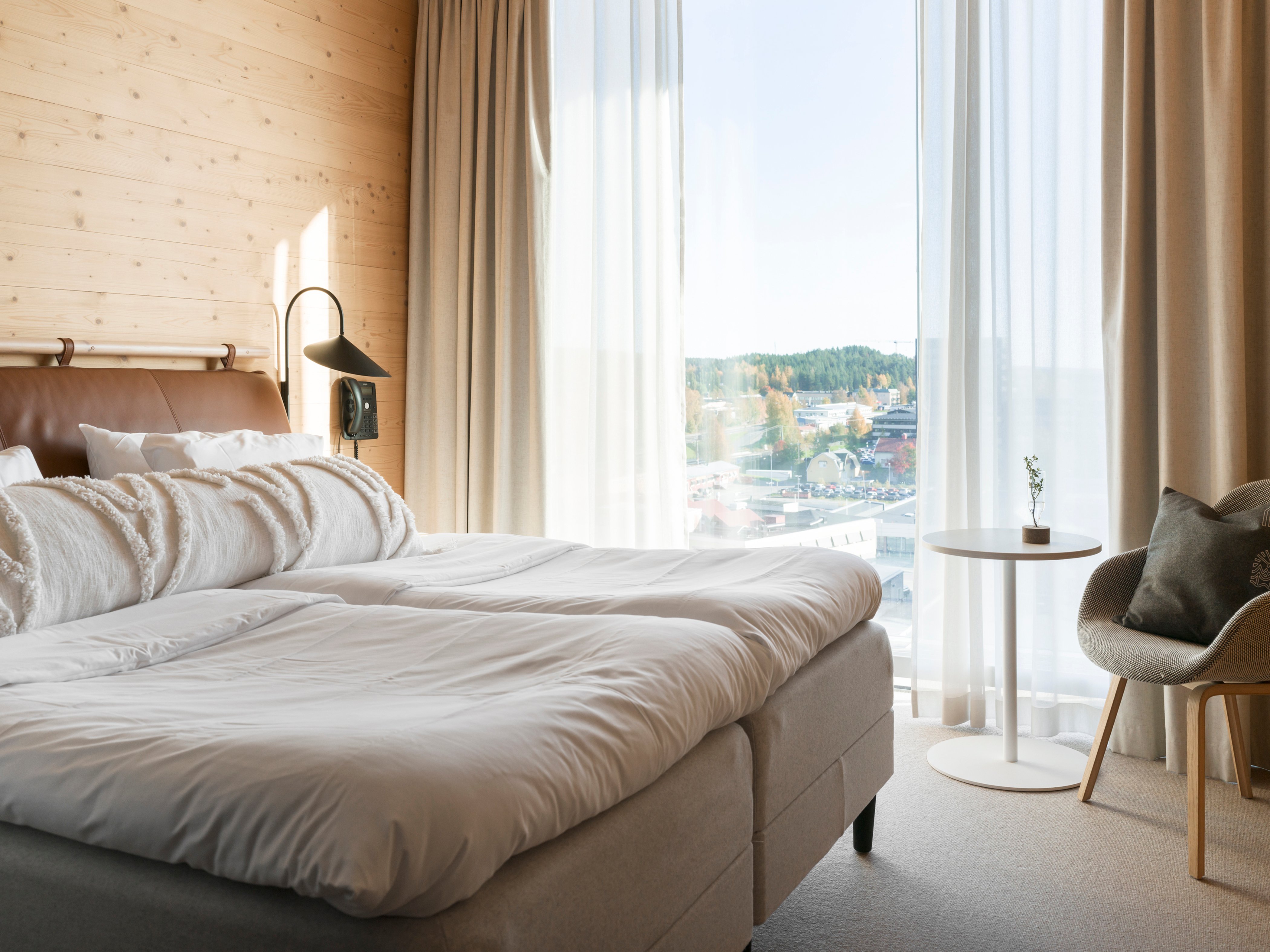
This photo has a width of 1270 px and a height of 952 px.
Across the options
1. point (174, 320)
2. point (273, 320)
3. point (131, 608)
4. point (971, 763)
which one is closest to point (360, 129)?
point (273, 320)

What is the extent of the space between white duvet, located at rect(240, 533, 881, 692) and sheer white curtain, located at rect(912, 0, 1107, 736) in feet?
3.34

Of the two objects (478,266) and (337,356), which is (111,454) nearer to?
(337,356)

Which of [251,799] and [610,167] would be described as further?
[610,167]

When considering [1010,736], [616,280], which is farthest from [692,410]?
[1010,736]

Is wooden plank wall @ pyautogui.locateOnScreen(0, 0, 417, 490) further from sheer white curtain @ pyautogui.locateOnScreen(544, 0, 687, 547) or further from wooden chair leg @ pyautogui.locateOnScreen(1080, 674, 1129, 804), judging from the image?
wooden chair leg @ pyautogui.locateOnScreen(1080, 674, 1129, 804)

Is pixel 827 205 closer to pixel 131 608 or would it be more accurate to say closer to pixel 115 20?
pixel 115 20

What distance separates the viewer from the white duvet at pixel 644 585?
1841 mm

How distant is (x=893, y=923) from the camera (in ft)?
6.57

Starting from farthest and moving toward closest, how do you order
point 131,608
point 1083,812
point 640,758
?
1. point 1083,812
2. point 131,608
3. point 640,758

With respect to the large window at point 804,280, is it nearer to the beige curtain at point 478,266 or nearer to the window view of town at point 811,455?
the window view of town at point 811,455

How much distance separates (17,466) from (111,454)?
294mm

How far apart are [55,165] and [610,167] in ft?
6.05

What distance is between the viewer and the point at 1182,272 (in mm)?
2775

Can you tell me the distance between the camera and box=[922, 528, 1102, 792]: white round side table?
268cm
